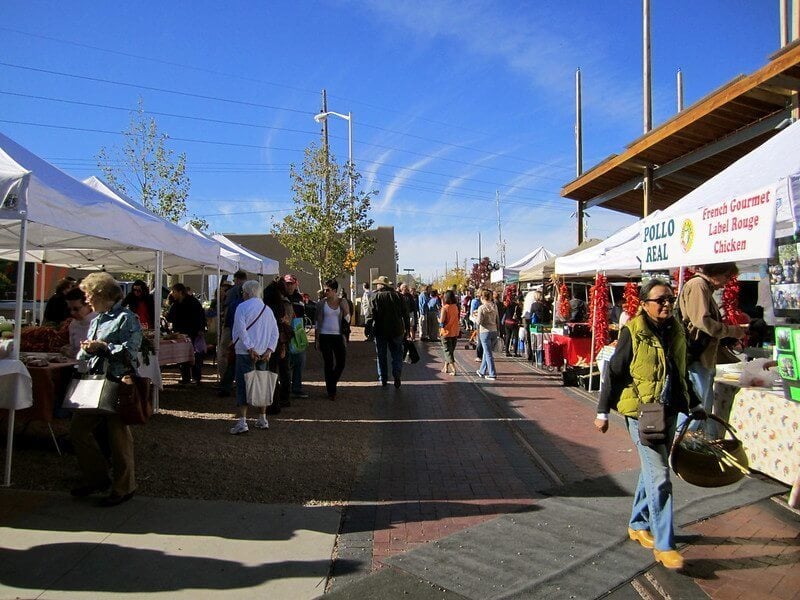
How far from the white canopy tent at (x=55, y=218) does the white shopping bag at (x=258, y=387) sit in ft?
6.41

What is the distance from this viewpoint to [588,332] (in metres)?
11.5

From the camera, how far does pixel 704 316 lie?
17.4 ft

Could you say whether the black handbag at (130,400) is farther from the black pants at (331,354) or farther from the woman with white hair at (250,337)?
the black pants at (331,354)

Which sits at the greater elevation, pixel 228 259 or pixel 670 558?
pixel 228 259

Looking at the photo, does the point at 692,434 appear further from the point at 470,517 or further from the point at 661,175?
the point at 661,175

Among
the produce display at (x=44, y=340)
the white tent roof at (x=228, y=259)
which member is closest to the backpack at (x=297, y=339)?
the produce display at (x=44, y=340)

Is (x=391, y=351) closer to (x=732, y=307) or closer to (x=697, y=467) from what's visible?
(x=732, y=307)

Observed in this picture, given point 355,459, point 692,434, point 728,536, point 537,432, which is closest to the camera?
point 692,434

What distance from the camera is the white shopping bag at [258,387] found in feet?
22.6

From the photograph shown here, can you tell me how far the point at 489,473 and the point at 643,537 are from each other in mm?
1915

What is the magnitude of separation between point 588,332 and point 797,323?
6561mm

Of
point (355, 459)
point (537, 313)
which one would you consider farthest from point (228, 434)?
point (537, 313)

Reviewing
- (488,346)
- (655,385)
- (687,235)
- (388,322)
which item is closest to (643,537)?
(655,385)

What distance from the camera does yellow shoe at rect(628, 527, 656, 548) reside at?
4005mm
